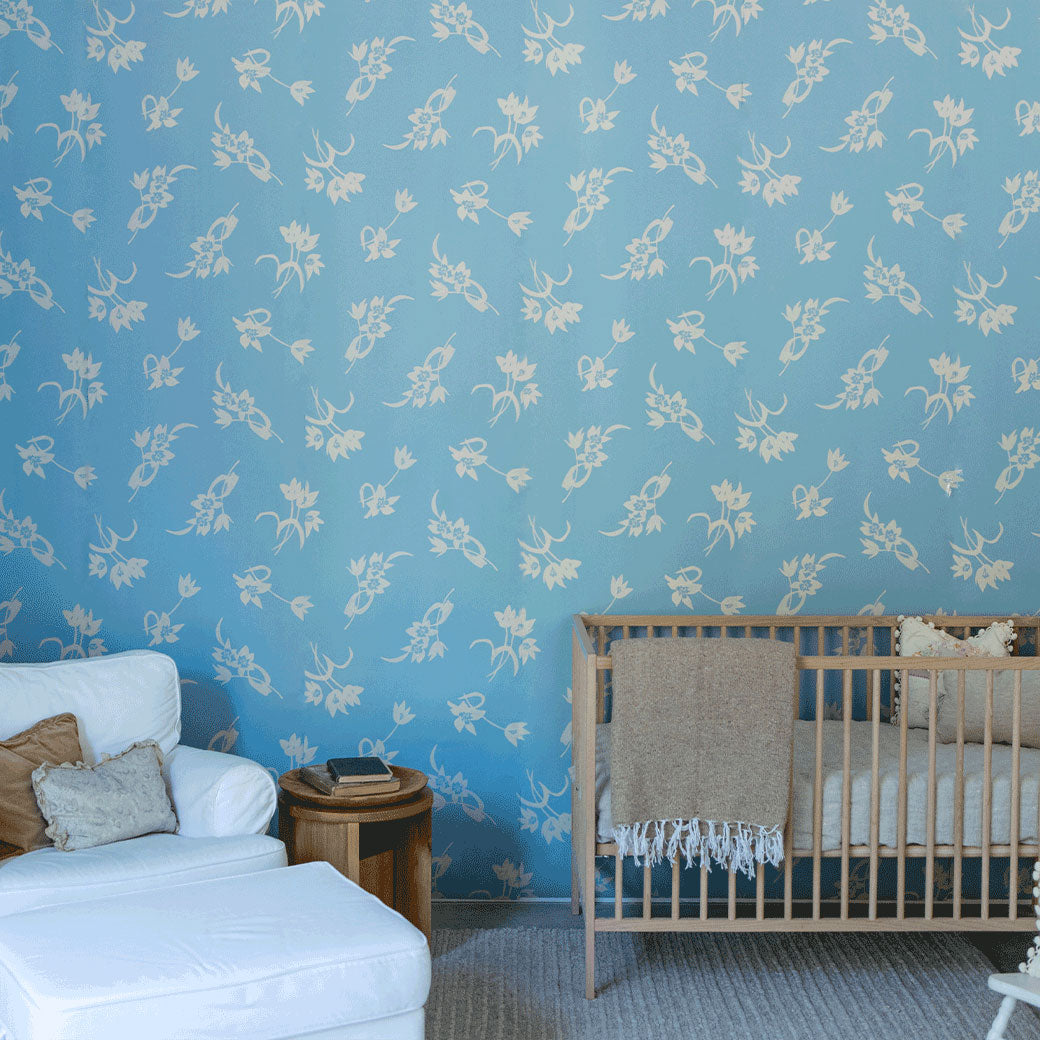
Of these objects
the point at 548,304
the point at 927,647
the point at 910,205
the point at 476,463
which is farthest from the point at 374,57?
the point at 927,647

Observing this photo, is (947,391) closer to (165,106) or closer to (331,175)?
(331,175)

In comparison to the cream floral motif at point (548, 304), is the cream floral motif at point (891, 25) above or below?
above

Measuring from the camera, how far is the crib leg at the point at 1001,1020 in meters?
1.93

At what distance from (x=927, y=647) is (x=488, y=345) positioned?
4.64 ft

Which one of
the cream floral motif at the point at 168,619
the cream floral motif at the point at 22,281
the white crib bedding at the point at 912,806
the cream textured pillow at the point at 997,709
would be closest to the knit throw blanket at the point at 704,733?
the white crib bedding at the point at 912,806

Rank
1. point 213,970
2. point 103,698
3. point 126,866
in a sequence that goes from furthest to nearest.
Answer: point 103,698 < point 126,866 < point 213,970

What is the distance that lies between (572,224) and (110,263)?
4.13ft

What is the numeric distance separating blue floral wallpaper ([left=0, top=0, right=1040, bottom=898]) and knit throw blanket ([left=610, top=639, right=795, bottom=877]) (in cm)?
65

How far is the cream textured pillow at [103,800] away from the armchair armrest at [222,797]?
4 cm

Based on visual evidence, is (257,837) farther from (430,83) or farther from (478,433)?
(430,83)

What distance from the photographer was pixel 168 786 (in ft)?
7.93

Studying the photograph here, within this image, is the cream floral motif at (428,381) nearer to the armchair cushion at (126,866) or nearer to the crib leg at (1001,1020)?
the armchair cushion at (126,866)

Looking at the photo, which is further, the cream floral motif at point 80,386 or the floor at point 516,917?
the cream floral motif at point 80,386

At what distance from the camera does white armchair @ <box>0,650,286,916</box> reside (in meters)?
2.03
